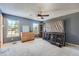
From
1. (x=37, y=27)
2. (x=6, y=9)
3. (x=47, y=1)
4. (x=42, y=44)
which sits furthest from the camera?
(x=42, y=44)

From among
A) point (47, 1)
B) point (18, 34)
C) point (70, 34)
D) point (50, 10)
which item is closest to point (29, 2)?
point (47, 1)

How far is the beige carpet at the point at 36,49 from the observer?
2.60 meters

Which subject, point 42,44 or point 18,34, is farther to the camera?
point 42,44

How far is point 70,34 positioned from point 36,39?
3.76 feet

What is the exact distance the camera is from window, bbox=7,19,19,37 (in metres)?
2.57

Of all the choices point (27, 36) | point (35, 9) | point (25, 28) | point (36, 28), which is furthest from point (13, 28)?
point (35, 9)

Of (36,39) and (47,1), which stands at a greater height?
(47,1)

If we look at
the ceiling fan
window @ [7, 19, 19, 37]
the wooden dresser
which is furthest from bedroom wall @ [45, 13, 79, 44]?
window @ [7, 19, 19, 37]

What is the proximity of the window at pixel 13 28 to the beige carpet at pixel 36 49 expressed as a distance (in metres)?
0.32

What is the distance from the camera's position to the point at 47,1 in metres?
2.19

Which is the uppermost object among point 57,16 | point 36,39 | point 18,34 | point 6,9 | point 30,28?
point 6,9

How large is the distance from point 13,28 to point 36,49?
1073 mm

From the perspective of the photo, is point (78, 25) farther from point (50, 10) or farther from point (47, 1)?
point (47, 1)

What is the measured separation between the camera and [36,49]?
296cm
